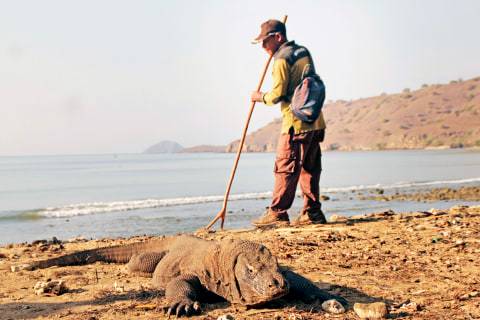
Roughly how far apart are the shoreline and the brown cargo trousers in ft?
1.74

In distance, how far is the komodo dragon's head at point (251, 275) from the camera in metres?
4.73

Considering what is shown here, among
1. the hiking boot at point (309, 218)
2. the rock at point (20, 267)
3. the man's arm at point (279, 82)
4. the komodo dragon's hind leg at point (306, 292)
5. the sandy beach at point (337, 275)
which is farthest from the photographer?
the hiking boot at point (309, 218)

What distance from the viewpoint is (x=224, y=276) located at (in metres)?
5.21

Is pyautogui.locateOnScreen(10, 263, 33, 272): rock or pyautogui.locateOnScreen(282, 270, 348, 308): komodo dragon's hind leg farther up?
pyautogui.locateOnScreen(282, 270, 348, 308): komodo dragon's hind leg

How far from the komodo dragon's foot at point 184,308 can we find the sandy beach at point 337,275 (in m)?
0.09

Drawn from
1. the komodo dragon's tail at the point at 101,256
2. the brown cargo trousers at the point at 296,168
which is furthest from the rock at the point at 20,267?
the brown cargo trousers at the point at 296,168

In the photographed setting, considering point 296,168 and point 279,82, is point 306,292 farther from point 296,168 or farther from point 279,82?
point 279,82

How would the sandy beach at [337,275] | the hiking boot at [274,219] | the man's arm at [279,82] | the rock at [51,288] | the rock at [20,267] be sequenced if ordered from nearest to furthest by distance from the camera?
the sandy beach at [337,275] → the rock at [51,288] → the rock at [20,267] → the man's arm at [279,82] → the hiking boot at [274,219]

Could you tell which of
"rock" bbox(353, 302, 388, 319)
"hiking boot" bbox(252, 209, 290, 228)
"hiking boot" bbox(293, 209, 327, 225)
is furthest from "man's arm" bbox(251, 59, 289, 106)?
"rock" bbox(353, 302, 388, 319)

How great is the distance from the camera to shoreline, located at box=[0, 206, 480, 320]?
5000 millimetres

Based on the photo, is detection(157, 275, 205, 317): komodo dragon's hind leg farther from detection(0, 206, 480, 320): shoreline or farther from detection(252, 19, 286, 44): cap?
detection(252, 19, 286, 44): cap

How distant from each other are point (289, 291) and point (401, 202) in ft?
48.9

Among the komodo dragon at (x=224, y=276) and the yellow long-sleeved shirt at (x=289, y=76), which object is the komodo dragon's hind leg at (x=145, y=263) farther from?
the yellow long-sleeved shirt at (x=289, y=76)

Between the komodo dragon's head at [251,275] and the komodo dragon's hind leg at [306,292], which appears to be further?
the komodo dragon's hind leg at [306,292]
